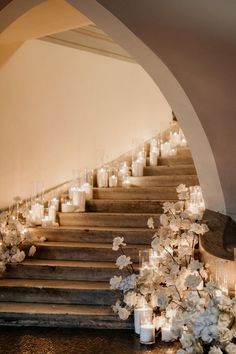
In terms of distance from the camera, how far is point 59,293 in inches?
194

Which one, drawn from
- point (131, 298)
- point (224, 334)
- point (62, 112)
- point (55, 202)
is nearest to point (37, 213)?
point (55, 202)

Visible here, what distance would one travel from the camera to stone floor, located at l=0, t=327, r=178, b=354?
402 cm

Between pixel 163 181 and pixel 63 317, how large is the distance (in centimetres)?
287

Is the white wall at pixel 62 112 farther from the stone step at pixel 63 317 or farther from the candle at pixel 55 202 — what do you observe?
the stone step at pixel 63 317

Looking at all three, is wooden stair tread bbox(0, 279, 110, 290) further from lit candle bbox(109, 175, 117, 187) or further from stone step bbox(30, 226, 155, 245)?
lit candle bbox(109, 175, 117, 187)

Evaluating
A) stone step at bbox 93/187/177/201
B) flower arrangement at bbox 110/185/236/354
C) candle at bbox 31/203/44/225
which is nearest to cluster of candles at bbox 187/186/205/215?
flower arrangement at bbox 110/185/236/354

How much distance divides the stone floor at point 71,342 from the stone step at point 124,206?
2177 millimetres

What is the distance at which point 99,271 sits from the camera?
517 cm

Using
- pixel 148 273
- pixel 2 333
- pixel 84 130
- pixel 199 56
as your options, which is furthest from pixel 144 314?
pixel 84 130

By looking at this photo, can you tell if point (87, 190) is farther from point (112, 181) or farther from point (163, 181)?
point (163, 181)

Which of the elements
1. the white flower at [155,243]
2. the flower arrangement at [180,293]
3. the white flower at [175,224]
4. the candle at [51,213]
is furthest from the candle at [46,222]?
the white flower at [155,243]

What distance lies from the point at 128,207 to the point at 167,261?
2.14 meters

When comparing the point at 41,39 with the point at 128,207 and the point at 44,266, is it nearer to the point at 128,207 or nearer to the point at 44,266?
the point at 128,207

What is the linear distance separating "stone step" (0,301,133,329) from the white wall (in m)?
1.76
